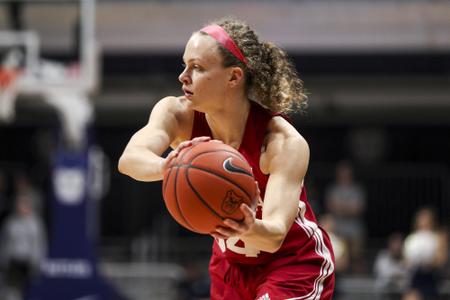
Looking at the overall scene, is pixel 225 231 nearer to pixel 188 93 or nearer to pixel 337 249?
pixel 188 93

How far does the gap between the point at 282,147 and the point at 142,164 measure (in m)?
0.67

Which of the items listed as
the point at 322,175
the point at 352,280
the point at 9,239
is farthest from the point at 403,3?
the point at 9,239

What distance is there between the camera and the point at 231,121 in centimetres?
471

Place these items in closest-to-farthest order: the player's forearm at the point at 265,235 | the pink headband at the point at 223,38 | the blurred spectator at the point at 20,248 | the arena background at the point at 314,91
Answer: the player's forearm at the point at 265,235 < the pink headband at the point at 223,38 < the blurred spectator at the point at 20,248 < the arena background at the point at 314,91

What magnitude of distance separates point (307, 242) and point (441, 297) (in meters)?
7.59

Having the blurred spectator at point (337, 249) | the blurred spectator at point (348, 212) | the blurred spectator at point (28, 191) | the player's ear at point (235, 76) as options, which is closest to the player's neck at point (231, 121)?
the player's ear at point (235, 76)

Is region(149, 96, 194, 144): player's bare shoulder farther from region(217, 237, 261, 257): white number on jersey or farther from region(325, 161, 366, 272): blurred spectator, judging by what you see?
region(325, 161, 366, 272): blurred spectator

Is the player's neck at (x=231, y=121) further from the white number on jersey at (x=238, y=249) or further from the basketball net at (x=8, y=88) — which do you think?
the basketball net at (x=8, y=88)

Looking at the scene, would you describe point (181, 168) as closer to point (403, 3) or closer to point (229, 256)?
point (229, 256)

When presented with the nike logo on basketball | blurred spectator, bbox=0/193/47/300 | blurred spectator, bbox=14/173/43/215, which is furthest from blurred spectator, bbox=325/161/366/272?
the nike logo on basketball

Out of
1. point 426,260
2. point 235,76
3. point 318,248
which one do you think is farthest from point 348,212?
point 235,76

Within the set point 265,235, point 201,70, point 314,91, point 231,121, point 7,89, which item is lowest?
point 314,91

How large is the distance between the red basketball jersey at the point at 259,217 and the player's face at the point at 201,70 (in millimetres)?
296

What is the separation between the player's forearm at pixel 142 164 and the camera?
4195mm
